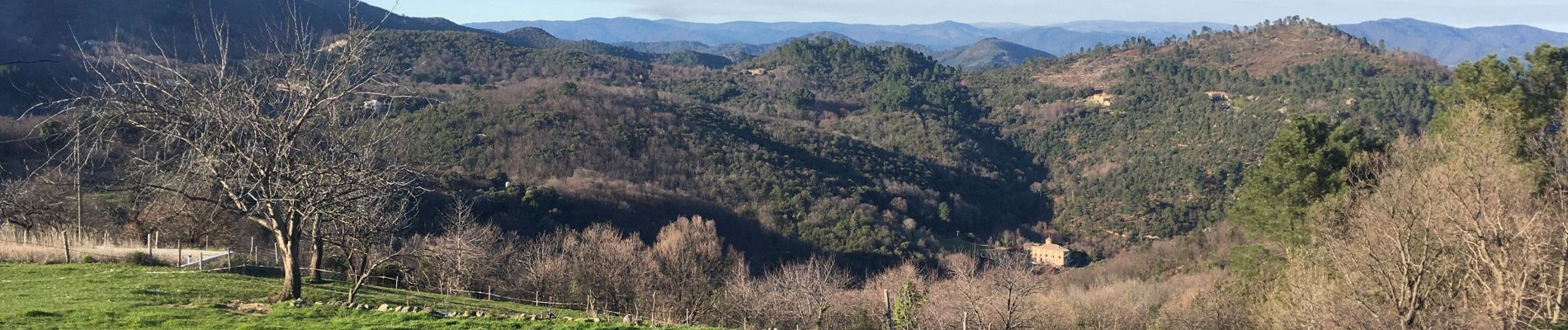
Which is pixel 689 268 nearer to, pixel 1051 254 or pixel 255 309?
pixel 255 309

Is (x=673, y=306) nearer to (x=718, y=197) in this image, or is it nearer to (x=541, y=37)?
(x=718, y=197)

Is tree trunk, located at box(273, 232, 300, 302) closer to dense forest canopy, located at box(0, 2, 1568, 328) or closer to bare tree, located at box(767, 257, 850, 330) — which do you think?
dense forest canopy, located at box(0, 2, 1568, 328)

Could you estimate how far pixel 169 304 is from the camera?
11.4 metres

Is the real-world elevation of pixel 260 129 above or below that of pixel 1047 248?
above

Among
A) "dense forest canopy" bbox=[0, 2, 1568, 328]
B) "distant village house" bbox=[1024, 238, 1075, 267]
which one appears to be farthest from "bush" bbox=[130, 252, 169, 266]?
"distant village house" bbox=[1024, 238, 1075, 267]

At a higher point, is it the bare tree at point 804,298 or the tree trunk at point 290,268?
the tree trunk at point 290,268

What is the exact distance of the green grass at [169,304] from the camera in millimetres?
10109

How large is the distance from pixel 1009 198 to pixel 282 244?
55.1m

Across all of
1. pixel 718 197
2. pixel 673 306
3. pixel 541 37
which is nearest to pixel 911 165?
pixel 718 197

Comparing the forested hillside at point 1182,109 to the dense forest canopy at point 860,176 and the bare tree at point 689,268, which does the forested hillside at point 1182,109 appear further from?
the bare tree at point 689,268

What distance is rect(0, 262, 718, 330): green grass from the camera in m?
10.1

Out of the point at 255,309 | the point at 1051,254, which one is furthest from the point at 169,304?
the point at 1051,254

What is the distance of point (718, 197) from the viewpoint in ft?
156

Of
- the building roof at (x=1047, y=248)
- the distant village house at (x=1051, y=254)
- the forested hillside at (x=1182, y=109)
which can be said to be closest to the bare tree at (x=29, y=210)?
the distant village house at (x=1051, y=254)
